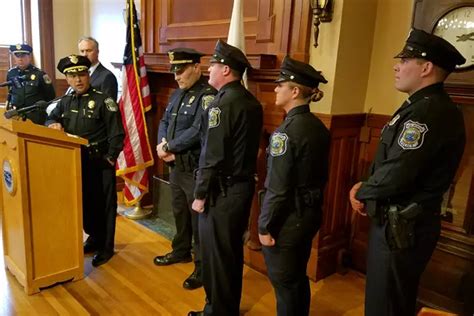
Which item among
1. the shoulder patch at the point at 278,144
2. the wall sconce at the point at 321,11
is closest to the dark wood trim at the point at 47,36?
the wall sconce at the point at 321,11

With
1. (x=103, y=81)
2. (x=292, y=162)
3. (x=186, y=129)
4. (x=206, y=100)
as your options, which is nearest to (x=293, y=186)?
(x=292, y=162)

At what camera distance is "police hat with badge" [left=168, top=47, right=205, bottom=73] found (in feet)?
8.14

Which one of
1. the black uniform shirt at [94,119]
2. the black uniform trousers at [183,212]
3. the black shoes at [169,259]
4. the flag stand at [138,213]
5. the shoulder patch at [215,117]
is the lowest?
the flag stand at [138,213]

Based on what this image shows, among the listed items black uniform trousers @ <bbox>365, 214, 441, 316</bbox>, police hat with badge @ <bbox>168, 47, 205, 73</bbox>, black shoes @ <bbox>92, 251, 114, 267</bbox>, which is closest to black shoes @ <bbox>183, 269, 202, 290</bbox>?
black shoes @ <bbox>92, 251, 114, 267</bbox>

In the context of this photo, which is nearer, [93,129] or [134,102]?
[93,129]

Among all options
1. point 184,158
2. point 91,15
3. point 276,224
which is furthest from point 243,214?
point 91,15

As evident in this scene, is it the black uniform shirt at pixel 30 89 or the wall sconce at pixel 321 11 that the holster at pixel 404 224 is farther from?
the black uniform shirt at pixel 30 89

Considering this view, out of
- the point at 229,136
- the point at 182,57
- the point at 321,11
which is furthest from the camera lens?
the point at 182,57

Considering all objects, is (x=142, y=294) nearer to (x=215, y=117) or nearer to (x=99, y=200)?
(x=99, y=200)

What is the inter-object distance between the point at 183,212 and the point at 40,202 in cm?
93

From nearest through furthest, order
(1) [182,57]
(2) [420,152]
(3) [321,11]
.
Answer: (2) [420,152] → (3) [321,11] → (1) [182,57]

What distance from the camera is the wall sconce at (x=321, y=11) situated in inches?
92.6

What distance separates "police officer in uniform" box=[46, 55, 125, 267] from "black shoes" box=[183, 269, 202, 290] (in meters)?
0.69

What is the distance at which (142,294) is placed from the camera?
2432 millimetres
